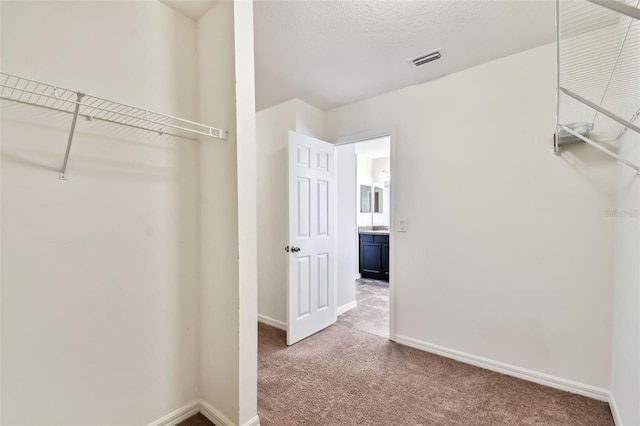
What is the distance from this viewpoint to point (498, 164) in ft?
7.34

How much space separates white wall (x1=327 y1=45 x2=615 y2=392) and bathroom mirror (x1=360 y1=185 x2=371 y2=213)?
317 centimetres

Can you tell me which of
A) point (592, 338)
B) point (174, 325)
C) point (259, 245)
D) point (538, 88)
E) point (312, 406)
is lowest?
point (312, 406)

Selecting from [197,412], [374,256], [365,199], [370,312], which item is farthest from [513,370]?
[365,199]

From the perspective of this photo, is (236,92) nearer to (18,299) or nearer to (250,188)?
(250,188)

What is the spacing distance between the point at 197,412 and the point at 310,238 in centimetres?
166

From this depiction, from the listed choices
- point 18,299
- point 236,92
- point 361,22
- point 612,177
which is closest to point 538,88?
point 612,177

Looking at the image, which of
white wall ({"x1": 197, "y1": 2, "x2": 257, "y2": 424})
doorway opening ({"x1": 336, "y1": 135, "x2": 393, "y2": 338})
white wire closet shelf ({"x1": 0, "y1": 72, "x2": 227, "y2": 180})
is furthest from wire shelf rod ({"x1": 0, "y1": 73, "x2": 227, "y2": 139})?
doorway opening ({"x1": 336, "y1": 135, "x2": 393, "y2": 338})

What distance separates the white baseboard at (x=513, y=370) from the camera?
1898 mm

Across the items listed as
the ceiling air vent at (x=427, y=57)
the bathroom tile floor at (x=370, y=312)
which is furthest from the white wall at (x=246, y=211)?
the bathroom tile floor at (x=370, y=312)

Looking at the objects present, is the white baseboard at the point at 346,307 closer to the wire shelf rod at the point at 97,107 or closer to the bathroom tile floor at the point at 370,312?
the bathroom tile floor at the point at 370,312

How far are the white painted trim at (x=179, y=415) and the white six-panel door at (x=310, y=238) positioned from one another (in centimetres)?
106

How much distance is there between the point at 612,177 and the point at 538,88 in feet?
2.55

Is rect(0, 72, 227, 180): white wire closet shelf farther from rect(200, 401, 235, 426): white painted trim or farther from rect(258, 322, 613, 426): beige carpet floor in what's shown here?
rect(258, 322, 613, 426): beige carpet floor

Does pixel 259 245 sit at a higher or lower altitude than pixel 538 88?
lower
